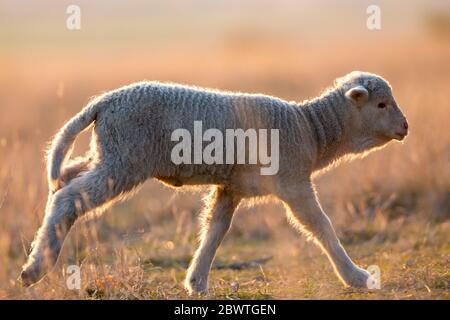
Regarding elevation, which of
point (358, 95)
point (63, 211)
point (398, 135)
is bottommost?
point (63, 211)

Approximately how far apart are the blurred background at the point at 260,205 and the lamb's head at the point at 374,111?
4.30 feet

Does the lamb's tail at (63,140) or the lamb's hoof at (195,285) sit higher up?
the lamb's tail at (63,140)

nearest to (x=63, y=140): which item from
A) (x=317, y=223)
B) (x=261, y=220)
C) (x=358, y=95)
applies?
(x=317, y=223)

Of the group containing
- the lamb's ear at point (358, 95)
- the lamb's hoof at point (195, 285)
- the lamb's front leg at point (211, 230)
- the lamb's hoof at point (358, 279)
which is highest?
the lamb's ear at point (358, 95)

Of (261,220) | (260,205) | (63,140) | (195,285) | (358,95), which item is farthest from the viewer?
(260,205)

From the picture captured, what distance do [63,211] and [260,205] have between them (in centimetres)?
535

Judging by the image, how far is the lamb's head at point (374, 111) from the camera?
26.7 feet

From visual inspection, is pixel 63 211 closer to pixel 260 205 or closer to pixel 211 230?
pixel 211 230

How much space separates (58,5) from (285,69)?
32919 millimetres

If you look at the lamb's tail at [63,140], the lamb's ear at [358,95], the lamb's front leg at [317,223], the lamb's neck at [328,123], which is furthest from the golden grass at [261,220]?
the lamb's ear at [358,95]

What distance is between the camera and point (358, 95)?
803 cm

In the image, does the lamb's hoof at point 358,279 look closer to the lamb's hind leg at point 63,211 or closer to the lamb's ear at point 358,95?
the lamb's ear at point 358,95

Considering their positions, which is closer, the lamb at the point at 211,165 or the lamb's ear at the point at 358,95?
the lamb at the point at 211,165
